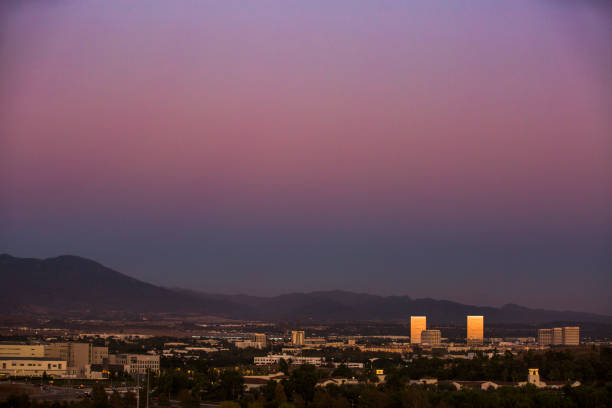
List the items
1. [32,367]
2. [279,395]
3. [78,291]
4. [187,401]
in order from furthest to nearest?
[78,291], [32,367], [187,401], [279,395]

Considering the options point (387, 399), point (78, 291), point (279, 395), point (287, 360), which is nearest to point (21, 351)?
point (287, 360)

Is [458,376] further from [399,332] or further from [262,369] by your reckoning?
[399,332]

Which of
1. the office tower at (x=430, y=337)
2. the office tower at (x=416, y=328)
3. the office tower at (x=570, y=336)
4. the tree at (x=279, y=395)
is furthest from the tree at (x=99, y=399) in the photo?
the office tower at (x=570, y=336)

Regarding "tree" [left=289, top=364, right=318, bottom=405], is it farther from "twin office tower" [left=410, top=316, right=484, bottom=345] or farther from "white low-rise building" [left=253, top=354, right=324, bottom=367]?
"twin office tower" [left=410, top=316, right=484, bottom=345]

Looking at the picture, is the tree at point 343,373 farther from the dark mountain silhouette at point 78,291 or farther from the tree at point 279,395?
the dark mountain silhouette at point 78,291

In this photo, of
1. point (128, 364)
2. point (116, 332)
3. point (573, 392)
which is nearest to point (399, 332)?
point (116, 332)

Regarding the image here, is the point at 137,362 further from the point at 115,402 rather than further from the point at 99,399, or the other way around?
the point at 115,402

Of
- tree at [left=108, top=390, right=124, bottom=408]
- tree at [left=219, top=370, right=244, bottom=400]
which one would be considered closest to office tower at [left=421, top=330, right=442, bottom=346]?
tree at [left=219, top=370, right=244, bottom=400]
